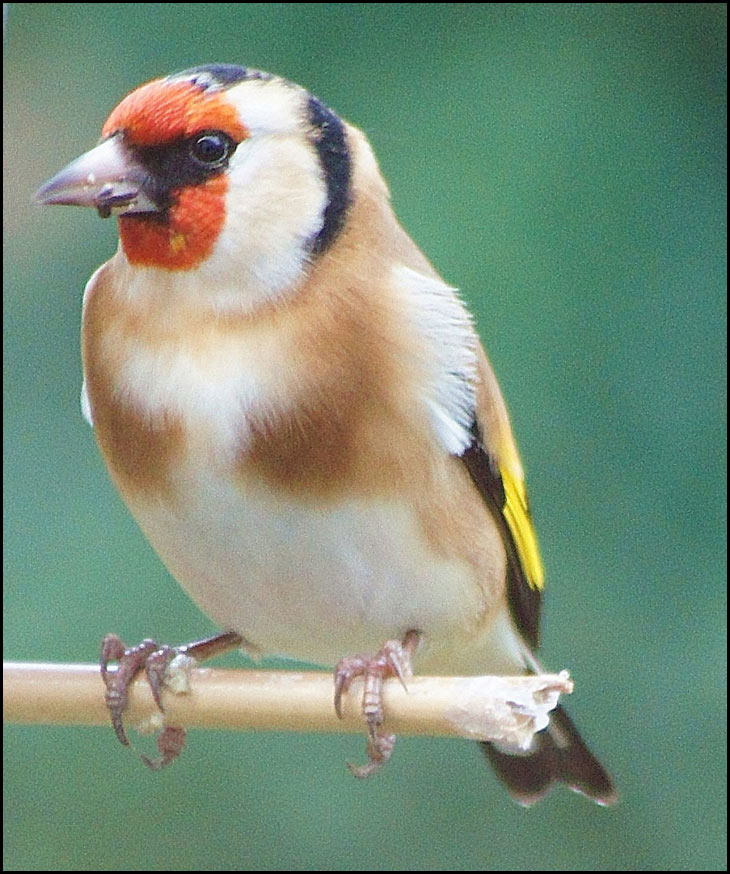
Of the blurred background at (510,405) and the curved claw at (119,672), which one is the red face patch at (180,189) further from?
the blurred background at (510,405)

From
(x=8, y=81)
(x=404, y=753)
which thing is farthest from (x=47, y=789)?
(x=8, y=81)

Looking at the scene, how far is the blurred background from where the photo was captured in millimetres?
1543

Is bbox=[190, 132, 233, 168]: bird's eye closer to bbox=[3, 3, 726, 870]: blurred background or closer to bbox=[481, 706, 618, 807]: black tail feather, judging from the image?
bbox=[481, 706, 618, 807]: black tail feather

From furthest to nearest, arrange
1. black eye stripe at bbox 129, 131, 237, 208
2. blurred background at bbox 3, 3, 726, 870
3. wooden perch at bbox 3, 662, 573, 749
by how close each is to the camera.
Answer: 1. blurred background at bbox 3, 3, 726, 870
2. black eye stripe at bbox 129, 131, 237, 208
3. wooden perch at bbox 3, 662, 573, 749

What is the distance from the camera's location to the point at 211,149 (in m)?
0.87

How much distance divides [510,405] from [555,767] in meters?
0.47

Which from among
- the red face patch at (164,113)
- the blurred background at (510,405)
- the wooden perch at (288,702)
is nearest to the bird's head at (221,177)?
the red face patch at (164,113)

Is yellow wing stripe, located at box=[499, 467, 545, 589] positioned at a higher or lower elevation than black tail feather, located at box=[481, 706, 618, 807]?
higher

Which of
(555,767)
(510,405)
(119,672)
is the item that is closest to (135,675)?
(119,672)

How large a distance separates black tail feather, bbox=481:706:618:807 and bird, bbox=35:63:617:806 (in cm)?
22

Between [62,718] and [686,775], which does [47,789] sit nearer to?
[686,775]

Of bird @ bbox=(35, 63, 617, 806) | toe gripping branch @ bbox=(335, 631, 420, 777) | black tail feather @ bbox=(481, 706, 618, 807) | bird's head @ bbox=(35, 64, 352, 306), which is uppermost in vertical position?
bird's head @ bbox=(35, 64, 352, 306)

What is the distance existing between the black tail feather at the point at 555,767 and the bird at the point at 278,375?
22 centimetres

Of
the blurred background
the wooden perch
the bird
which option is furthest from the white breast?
the blurred background
